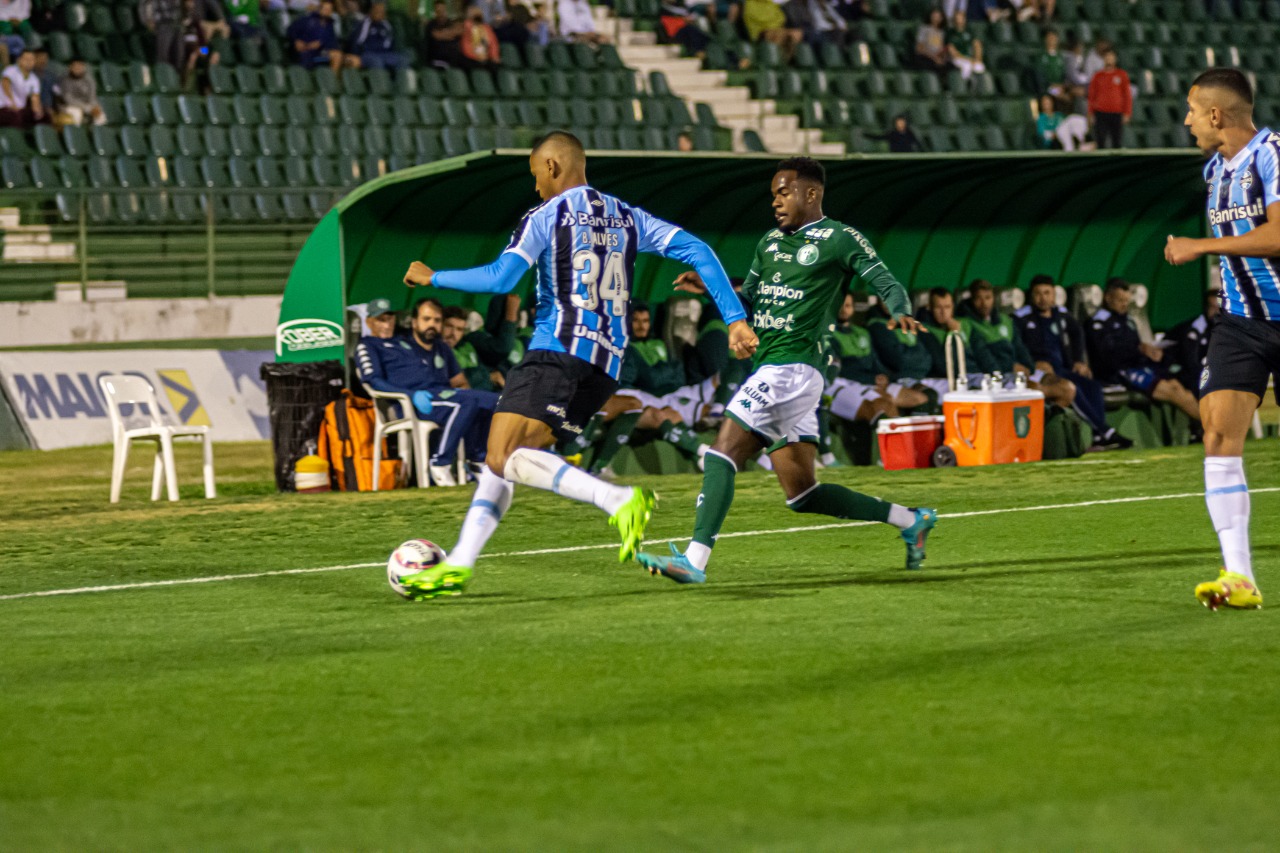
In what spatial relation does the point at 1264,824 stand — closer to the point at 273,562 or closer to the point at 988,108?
the point at 273,562

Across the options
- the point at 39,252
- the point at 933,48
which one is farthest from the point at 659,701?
the point at 933,48

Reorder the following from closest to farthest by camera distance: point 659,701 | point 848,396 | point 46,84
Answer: point 659,701 → point 848,396 → point 46,84

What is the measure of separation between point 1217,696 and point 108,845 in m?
3.14

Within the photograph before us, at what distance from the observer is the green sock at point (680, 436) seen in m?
15.2

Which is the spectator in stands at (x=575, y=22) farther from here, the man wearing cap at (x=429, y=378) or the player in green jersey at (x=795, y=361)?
the player in green jersey at (x=795, y=361)

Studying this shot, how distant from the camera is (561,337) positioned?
7789 millimetres

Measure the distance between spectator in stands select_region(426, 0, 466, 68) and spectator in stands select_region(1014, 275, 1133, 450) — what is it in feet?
31.1

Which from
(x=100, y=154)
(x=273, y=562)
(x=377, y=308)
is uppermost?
(x=100, y=154)

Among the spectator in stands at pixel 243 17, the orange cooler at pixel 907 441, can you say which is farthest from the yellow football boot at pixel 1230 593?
the spectator in stands at pixel 243 17

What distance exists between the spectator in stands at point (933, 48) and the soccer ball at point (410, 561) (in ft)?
66.2

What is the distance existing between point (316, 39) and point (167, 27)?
5.92 ft

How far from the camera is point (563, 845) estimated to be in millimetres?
3982

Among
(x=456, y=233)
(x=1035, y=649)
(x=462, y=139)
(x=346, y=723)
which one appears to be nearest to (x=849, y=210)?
(x=456, y=233)

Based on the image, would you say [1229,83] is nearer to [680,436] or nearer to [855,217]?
[680,436]
